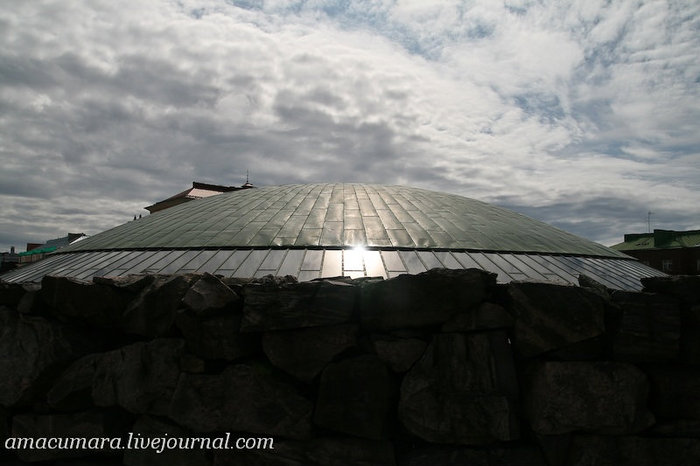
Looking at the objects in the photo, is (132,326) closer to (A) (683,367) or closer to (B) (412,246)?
(A) (683,367)

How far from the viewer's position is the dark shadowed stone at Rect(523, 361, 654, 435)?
4.14 meters

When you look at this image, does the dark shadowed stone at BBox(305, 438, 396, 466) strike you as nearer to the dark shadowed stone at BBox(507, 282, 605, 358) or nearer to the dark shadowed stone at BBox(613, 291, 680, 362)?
the dark shadowed stone at BBox(507, 282, 605, 358)

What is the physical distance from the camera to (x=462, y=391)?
14.0 feet

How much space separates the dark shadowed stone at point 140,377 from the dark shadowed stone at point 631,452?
382 centimetres

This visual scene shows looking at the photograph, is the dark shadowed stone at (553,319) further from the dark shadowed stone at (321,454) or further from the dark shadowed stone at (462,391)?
the dark shadowed stone at (321,454)

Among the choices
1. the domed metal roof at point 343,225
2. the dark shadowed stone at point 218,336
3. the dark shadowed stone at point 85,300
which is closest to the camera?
the dark shadowed stone at point 218,336

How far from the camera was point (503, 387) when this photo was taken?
4.25 metres

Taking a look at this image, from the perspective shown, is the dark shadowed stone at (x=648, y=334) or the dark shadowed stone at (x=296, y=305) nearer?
the dark shadowed stone at (x=648, y=334)

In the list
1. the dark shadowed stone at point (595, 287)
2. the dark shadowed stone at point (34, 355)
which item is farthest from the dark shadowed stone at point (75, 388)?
the dark shadowed stone at point (595, 287)

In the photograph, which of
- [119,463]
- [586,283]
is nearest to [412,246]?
[586,283]

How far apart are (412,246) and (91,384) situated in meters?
6.82

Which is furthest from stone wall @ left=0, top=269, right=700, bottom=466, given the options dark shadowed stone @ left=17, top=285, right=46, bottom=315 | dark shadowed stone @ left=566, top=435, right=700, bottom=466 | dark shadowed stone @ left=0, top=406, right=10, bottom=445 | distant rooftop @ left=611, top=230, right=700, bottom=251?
distant rooftop @ left=611, top=230, right=700, bottom=251

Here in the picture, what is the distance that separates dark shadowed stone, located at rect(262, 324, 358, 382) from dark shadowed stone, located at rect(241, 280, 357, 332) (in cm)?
9

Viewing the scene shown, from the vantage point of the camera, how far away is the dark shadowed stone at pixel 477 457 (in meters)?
4.14
